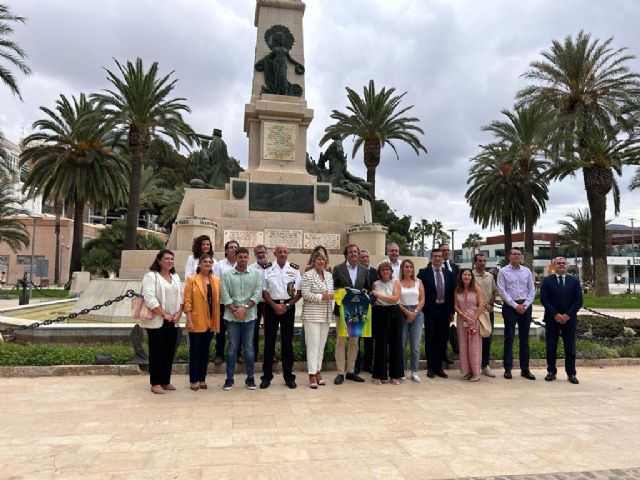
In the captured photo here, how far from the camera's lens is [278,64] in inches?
644

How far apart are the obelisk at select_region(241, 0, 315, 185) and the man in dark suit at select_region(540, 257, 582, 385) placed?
9.39m

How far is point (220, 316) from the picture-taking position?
6.42 m

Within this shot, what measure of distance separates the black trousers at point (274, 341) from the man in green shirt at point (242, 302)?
0.19 metres

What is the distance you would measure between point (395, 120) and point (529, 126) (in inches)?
320

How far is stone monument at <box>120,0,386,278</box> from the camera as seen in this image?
1393 cm

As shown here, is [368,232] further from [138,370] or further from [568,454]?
[568,454]

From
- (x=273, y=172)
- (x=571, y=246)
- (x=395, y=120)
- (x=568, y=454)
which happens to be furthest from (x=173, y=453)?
(x=571, y=246)

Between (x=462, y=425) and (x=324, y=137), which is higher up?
(x=324, y=137)

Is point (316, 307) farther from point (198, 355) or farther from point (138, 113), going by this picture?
point (138, 113)

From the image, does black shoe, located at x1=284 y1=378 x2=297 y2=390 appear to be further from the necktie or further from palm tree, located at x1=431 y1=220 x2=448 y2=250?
palm tree, located at x1=431 y1=220 x2=448 y2=250

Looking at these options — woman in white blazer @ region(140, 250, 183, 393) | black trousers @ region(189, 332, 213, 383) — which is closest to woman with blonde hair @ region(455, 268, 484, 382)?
black trousers @ region(189, 332, 213, 383)

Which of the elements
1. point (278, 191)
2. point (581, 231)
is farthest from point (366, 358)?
point (581, 231)

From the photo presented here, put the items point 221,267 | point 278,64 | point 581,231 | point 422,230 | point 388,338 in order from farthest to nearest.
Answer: point 422,230 → point 581,231 → point 278,64 → point 221,267 → point 388,338

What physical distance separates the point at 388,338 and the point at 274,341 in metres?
1.49
